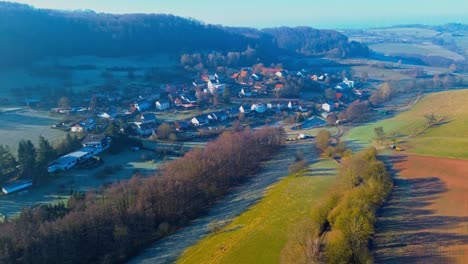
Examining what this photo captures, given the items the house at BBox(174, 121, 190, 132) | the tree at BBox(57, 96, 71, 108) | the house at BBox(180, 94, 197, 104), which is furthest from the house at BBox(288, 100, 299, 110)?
the tree at BBox(57, 96, 71, 108)

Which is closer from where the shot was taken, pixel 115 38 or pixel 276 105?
pixel 276 105

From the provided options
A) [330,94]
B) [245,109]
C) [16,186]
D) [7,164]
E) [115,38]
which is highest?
[115,38]

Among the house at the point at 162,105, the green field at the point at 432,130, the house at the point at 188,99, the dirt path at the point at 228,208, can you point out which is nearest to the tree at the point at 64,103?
the house at the point at 162,105

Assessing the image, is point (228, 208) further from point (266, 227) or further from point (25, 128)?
point (25, 128)

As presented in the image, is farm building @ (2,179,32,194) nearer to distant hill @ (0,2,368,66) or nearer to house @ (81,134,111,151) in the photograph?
house @ (81,134,111,151)

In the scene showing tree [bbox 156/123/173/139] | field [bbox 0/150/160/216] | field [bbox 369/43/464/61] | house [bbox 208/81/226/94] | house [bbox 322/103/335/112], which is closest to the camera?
field [bbox 0/150/160/216]

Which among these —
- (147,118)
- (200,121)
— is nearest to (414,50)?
(200,121)
